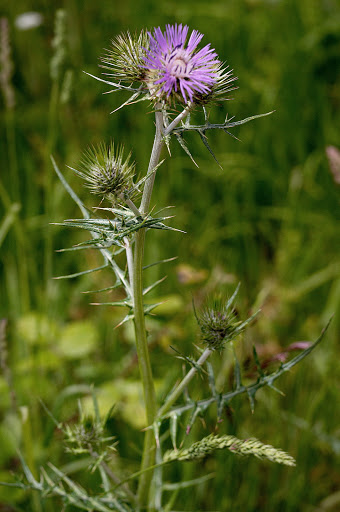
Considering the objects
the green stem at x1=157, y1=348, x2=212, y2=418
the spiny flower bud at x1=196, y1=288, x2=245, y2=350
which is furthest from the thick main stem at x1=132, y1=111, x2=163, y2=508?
the spiny flower bud at x1=196, y1=288, x2=245, y2=350

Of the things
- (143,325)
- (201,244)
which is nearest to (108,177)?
(143,325)

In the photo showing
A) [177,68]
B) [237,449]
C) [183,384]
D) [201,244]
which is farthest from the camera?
[201,244]

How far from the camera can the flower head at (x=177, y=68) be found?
884 millimetres

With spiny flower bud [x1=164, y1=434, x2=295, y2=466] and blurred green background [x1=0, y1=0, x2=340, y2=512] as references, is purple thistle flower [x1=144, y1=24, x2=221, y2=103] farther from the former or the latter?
spiny flower bud [x1=164, y1=434, x2=295, y2=466]

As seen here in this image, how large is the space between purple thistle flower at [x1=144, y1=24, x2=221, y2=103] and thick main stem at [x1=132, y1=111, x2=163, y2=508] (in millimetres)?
74

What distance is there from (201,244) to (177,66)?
1.84 m

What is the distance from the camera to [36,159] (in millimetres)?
3391

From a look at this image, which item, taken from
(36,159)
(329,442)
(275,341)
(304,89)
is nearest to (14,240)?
(36,159)

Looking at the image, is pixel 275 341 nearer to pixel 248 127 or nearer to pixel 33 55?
pixel 248 127

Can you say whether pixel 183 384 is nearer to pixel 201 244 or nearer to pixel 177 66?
pixel 177 66

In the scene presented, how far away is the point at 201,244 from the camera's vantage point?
2.71 m

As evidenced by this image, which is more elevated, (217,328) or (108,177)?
(108,177)

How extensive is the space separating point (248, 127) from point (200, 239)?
103 cm

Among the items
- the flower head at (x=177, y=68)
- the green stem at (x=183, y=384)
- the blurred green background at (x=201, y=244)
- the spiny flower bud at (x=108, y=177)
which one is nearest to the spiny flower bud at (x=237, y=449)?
the green stem at (x=183, y=384)
